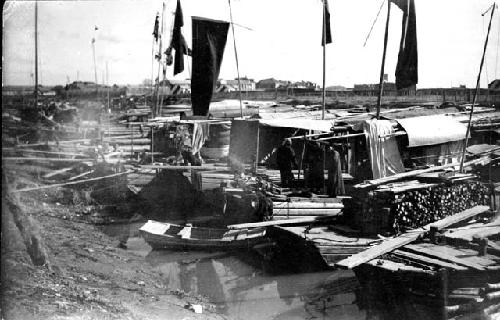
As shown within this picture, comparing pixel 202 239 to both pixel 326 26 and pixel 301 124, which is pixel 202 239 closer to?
pixel 301 124

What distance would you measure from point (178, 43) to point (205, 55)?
10.2 feet

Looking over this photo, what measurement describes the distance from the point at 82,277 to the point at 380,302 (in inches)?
240

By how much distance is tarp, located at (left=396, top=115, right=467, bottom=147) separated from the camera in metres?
14.0

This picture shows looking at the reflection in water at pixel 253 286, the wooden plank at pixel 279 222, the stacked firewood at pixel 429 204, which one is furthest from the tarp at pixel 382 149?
the reflection in water at pixel 253 286

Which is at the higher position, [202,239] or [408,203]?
[408,203]

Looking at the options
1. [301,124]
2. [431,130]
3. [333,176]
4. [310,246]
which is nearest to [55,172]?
[301,124]

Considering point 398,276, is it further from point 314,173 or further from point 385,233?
point 314,173

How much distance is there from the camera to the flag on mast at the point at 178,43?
12305 millimetres

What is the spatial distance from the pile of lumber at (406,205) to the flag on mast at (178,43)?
6.34 metres

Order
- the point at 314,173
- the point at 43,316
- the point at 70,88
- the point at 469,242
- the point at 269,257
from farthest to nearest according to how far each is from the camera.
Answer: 1. the point at 70,88
2. the point at 314,173
3. the point at 269,257
4. the point at 469,242
5. the point at 43,316

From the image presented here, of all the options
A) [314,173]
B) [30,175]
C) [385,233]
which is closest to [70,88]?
[30,175]

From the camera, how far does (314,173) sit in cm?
1299

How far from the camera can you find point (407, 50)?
41.4 feet

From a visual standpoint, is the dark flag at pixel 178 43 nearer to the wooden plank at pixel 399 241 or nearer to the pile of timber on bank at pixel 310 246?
the pile of timber on bank at pixel 310 246
